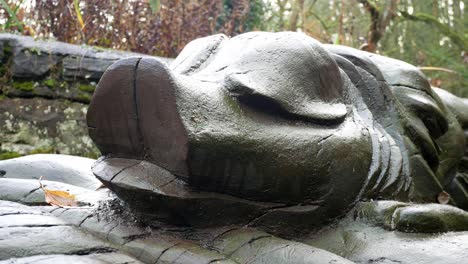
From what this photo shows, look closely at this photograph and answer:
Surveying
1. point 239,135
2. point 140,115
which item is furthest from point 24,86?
point 239,135

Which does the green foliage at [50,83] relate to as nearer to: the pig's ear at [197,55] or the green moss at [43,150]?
the green moss at [43,150]

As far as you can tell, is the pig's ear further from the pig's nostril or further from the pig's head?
the pig's nostril

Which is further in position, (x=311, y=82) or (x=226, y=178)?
(x=311, y=82)

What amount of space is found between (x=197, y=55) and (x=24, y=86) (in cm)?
221

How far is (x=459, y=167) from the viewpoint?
98.1 inches

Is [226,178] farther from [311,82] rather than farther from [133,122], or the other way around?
[311,82]

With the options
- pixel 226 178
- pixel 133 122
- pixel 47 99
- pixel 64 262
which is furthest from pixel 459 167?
pixel 47 99

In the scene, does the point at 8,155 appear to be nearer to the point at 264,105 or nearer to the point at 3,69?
the point at 3,69

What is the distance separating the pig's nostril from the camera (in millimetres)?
1447

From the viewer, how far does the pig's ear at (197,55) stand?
174 centimetres

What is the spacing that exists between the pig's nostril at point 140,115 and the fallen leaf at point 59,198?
0.19 m

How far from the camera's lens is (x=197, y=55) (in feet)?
5.86

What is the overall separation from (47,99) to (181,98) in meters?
2.48

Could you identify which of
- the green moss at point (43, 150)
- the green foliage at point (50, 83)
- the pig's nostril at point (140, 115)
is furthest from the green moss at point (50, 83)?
the pig's nostril at point (140, 115)
